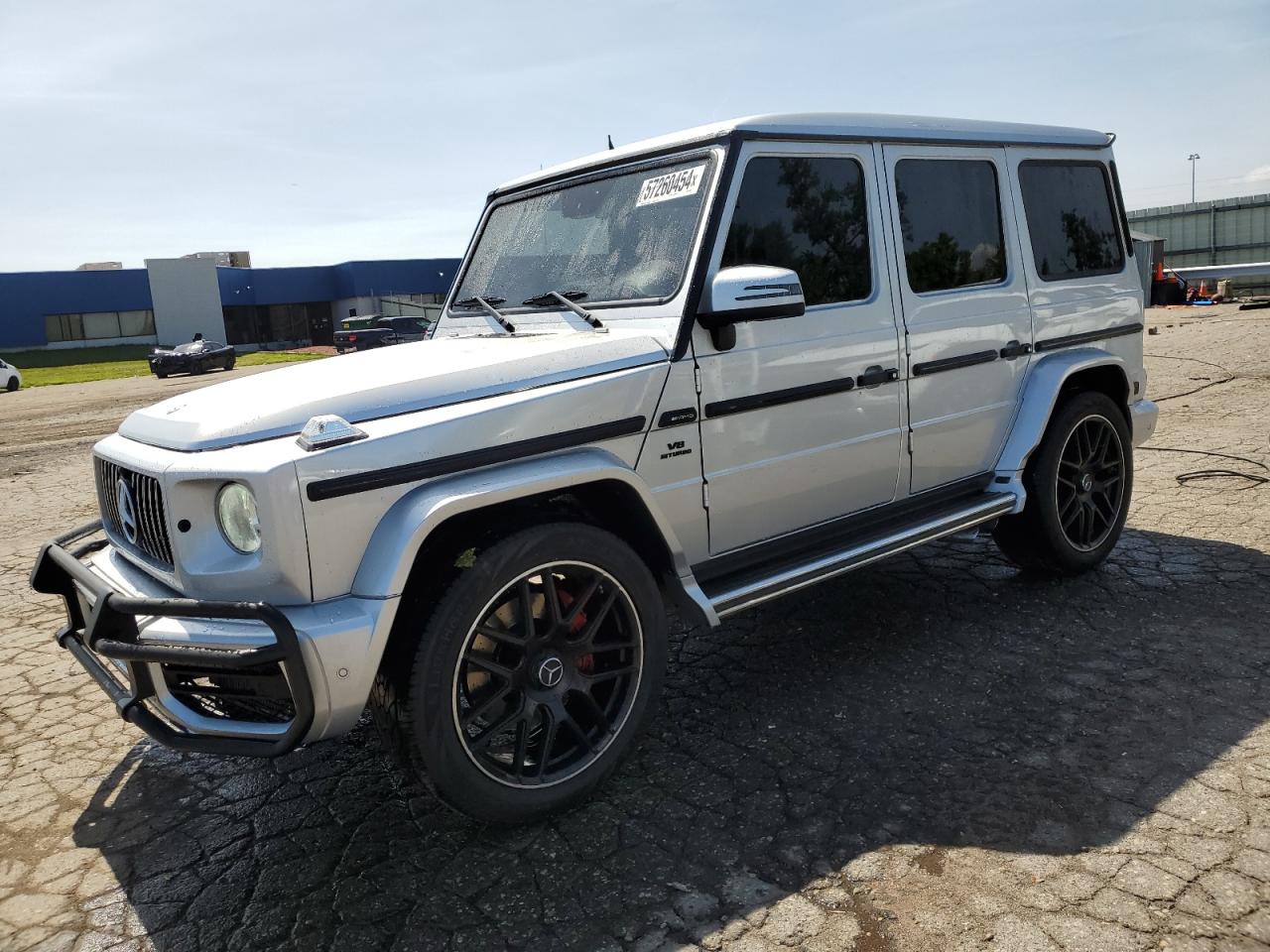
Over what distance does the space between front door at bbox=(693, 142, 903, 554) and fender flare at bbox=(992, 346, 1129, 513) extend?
0.76m

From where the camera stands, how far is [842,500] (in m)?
3.91

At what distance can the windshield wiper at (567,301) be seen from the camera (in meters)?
3.57

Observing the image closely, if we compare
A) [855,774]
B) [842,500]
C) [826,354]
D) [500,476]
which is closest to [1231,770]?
[855,774]

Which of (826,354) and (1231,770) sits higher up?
(826,354)

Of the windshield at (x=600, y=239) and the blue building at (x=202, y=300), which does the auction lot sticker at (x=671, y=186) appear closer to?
the windshield at (x=600, y=239)

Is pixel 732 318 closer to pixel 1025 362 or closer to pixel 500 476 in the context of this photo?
pixel 500 476

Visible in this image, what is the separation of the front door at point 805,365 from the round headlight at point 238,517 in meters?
1.50

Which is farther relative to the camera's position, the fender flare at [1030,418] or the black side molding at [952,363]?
the fender flare at [1030,418]

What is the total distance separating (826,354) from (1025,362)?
144 centimetres

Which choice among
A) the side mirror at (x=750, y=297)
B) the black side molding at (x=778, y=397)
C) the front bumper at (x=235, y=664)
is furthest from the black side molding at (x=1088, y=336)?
the front bumper at (x=235, y=664)

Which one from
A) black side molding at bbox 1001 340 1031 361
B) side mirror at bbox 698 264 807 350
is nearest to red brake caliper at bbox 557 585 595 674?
side mirror at bbox 698 264 807 350

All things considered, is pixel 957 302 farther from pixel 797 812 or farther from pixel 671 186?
pixel 797 812

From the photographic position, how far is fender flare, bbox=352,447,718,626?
8.63ft

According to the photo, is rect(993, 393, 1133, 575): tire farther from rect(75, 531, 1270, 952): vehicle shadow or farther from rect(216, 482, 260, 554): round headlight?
rect(216, 482, 260, 554): round headlight
